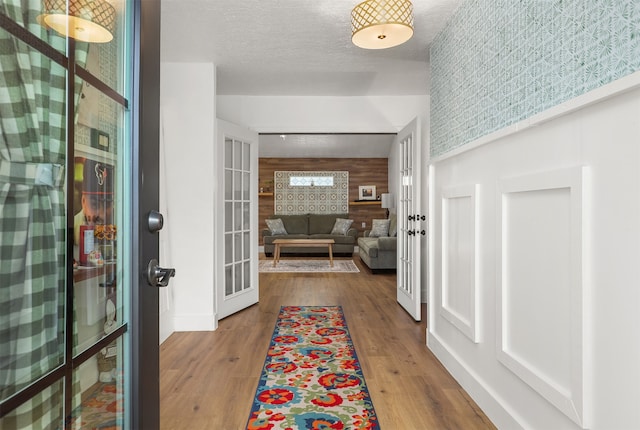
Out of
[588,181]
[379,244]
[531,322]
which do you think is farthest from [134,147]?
[379,244]

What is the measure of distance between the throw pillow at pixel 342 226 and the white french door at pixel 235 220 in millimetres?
4949

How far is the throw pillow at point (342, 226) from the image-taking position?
895 cm

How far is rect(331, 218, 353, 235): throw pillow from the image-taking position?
8945 millimetres

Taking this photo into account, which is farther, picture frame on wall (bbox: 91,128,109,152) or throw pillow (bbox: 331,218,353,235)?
throw pillow (bbox: 331,218,353,235)

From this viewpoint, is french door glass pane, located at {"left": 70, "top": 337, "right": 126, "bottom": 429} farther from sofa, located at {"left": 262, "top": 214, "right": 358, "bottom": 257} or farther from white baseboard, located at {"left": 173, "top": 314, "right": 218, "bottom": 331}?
sofa, located at {"left": 262, "top": 214, "right": 358, "bottom": 257}

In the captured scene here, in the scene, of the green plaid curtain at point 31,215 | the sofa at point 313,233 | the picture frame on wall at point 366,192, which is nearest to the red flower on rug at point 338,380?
the green plaid curtain at point 31,215

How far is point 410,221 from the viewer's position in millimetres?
3676

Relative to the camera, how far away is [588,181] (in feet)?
3.91

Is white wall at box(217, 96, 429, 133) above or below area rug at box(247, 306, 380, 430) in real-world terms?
above

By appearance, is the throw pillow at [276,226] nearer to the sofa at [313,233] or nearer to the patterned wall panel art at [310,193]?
the sofa at [313,233]

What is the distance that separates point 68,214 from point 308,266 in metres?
6.36

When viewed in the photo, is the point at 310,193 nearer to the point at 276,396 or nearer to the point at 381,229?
the point at 381,229

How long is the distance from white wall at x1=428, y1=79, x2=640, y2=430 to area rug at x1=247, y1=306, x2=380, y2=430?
24.3 inches

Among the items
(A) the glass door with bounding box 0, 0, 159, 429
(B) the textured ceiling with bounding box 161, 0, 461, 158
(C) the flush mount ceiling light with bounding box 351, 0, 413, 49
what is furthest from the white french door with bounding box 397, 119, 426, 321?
(A) the glass door with bounding box 0, 0, 159, 429
